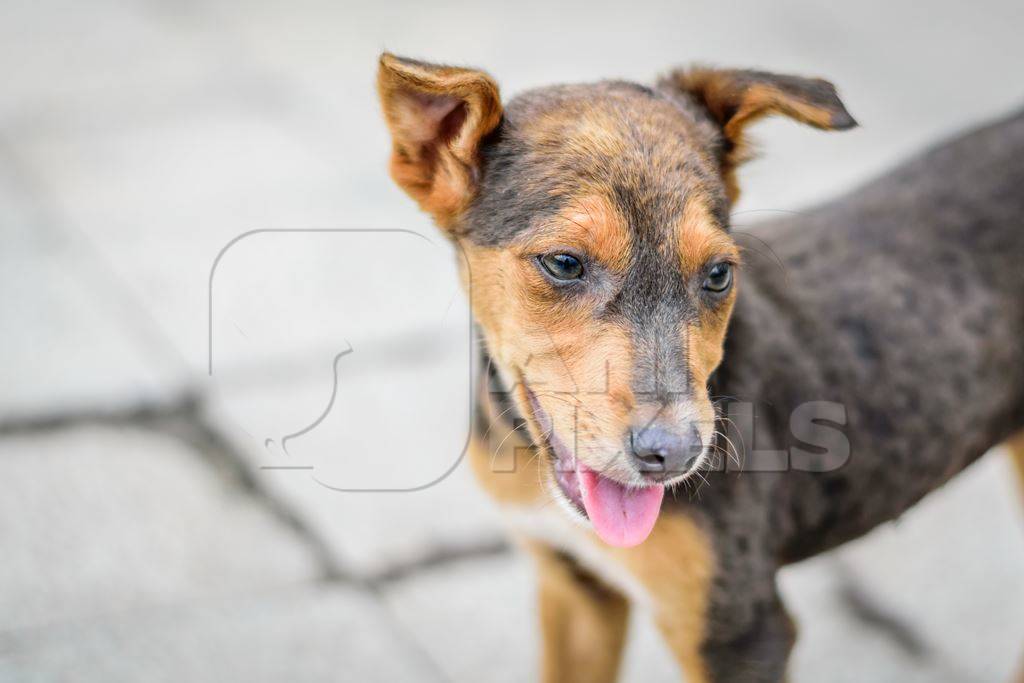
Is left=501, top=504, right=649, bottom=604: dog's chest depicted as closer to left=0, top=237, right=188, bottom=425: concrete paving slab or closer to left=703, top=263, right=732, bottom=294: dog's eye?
left=703, top=263, right=732, bottom=294: dog's eye

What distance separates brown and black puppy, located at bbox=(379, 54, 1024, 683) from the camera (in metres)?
2.95

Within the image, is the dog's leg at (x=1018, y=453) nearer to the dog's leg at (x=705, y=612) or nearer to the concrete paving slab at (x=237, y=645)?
the dog's leg at (x=705, y=612)

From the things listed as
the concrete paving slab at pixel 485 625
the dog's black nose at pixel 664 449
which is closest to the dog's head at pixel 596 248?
the dog's black nose at pixel 664 449

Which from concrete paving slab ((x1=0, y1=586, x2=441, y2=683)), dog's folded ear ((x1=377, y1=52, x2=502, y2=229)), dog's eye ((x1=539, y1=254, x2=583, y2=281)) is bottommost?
concrete paving slab ((x1=0, y1=586, x2=441, y2=683))

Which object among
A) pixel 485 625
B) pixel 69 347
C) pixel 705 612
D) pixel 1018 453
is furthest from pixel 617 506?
pixel 69 347

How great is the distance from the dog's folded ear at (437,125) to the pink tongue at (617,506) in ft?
2.89

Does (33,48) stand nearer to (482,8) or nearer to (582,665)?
(482,8)

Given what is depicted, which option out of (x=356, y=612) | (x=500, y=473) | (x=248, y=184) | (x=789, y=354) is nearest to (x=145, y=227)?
(x=248, y=184)

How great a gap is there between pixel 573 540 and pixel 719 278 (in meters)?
0.93

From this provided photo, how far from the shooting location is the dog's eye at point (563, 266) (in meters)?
2.98

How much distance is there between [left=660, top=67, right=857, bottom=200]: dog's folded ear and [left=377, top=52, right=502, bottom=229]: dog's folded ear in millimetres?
693

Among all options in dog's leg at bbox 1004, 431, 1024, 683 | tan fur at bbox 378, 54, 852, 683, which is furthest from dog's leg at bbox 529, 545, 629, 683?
dog's leg at bbox 1004, 431, 1024, 683

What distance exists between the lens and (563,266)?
2992 millimetres

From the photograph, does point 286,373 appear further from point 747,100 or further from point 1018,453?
point 1018,453
